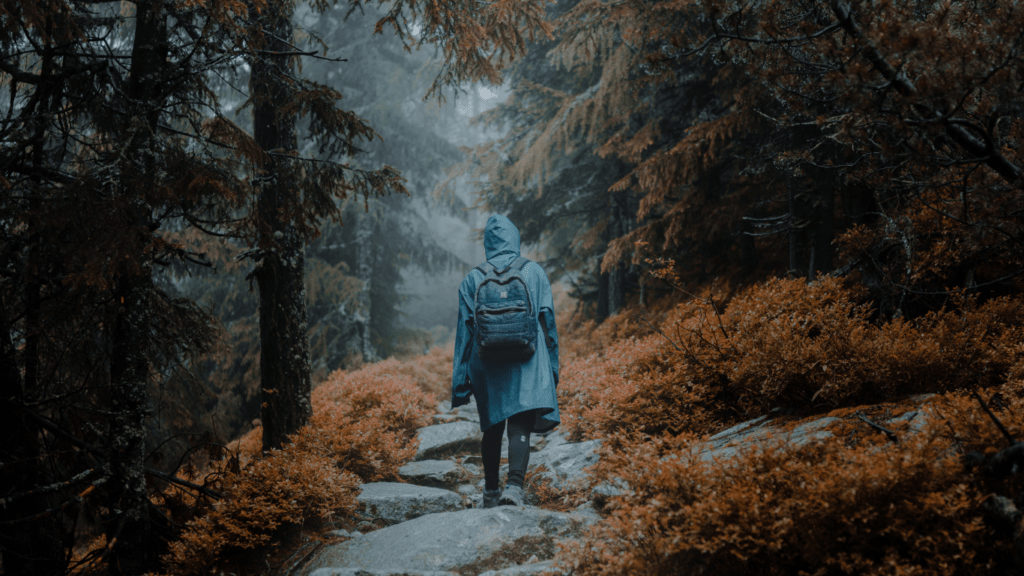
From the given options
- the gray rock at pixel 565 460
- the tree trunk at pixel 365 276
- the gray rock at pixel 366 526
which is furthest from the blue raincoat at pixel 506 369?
the tree trunk at pixel 365 276

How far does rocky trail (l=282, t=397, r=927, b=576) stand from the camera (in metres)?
3.03

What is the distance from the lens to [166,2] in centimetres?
392

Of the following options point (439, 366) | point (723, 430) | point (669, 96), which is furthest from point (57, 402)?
point (439, 366)

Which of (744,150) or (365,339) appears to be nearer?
(744,150)

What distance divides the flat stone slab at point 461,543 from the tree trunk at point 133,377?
4.69 ft

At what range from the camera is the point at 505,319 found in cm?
400

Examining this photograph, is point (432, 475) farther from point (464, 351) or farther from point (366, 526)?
point (464, 351)

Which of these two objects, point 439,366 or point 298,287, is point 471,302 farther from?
point 439,366

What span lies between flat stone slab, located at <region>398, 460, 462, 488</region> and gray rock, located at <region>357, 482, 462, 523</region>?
2.27 ft

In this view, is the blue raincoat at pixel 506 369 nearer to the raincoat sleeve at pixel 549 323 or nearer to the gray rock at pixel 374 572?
the raincoat sleeve at pixel 549 323

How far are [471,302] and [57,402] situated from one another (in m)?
2.95

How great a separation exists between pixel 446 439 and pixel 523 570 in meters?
4.05

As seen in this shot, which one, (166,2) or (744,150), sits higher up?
(166,2)

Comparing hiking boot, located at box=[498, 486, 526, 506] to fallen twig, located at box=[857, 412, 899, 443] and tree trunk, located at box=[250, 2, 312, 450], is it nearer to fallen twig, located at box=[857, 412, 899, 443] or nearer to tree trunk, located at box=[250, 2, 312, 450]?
fallen twig, located at box=[857, 412, 899, 443]
